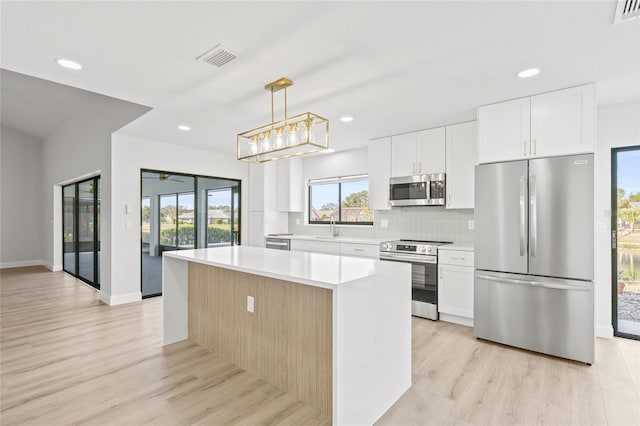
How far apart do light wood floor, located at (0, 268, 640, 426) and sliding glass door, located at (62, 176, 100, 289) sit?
242cm

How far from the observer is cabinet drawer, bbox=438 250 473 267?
12.0 ft

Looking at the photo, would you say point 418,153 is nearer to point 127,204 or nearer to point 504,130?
point 504,130

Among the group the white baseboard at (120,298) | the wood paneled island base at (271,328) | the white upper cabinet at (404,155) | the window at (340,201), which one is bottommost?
the white baseboard at (120,298)

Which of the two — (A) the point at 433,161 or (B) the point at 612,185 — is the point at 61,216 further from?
(B) the point at 612,185

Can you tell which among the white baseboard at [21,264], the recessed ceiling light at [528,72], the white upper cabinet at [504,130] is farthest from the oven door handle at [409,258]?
the white baseboard at [21,264]

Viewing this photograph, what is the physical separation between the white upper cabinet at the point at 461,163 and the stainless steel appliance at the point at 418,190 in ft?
0.35

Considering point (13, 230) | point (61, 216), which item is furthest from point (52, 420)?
point (13, 230)

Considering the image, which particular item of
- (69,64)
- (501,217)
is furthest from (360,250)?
(69,64)

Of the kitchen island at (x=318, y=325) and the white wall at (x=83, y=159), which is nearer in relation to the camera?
the kitchen island at (x=318, y=325)

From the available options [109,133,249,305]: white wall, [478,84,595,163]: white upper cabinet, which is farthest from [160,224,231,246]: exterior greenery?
[478,84,595,163]: white upper cabinet

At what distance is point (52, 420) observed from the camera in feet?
6.57

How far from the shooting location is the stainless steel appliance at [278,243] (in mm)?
5501

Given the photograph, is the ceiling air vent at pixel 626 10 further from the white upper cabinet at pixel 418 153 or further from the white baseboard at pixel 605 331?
the white baseboard at pixel 605 331

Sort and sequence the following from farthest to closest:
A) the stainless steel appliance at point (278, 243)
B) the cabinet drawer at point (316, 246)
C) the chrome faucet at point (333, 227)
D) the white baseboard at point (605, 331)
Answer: the chrome faucet at point (333, 227)
the stainless steel appliance at point (278, 243)
the cabinet drawer at point (316, 246)
the white baseboard at point (605, 331)
